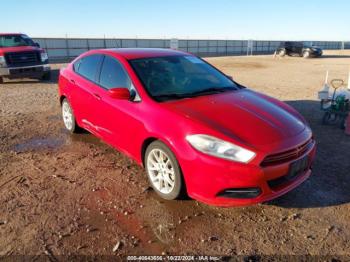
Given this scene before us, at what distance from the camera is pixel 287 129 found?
3553mm

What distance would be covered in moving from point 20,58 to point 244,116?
1172 cm

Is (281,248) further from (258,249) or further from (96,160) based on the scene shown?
(96,160)

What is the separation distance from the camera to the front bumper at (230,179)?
314 centimetres

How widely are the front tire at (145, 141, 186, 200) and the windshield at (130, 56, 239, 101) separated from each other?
2.13 feet

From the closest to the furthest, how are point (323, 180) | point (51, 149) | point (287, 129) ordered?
point (287, 129)
point (323, 180)
point (51, 149)

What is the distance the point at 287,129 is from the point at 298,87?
940 centimetres

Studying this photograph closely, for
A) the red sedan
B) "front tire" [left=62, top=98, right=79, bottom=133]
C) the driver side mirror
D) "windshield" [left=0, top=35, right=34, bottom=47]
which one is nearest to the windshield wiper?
the red sedan

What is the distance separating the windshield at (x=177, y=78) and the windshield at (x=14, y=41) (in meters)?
11.0

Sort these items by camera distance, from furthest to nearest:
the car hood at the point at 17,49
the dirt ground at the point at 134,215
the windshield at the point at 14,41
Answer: the windshield at the point at 14,41 < the car hood at the point at 17,49 < the dirt ground at the point at 134,215

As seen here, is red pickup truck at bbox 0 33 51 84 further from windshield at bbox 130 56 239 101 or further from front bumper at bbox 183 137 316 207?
front bumper at bbox 183 137 316 207

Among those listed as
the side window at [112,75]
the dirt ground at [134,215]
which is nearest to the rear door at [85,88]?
the side window at [112,75]

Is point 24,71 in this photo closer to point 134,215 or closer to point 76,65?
point 76,65

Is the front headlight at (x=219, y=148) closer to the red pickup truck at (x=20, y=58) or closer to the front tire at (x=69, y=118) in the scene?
the front tire at (x=69, y=118)

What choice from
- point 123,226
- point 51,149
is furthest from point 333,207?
point 51,149
